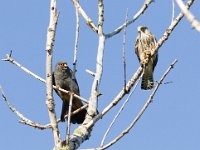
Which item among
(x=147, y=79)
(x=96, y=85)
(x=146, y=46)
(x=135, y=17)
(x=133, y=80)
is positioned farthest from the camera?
(x=146, y=46)

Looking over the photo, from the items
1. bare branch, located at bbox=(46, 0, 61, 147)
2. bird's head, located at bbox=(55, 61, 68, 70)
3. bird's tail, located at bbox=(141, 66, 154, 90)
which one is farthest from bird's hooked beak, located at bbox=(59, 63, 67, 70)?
bare branch, located at bbox=(46, 0, 61, 147)

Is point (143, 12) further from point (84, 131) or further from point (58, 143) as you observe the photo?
point (58, 143)

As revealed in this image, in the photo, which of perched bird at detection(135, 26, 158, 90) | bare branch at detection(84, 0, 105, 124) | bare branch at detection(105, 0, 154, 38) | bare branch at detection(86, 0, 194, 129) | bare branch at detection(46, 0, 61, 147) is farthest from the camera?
perched bird at detection(135, 26, 158, 90)

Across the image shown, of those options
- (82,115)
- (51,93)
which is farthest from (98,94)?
(82,115)

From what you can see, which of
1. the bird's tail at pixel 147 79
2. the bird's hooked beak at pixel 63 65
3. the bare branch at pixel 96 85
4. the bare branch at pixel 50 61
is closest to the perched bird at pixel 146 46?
the bird's tail at pixel 147 79

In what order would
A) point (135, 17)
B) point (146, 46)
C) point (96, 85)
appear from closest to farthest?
point (96, 85), point (135, 17), point (146, 46)

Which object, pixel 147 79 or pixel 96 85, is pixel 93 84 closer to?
pixel 96 85

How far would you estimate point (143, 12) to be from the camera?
411 centimetres

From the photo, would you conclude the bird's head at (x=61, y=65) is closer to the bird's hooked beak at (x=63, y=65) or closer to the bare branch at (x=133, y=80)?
the bird's hooked beak at (x=63, y=65)

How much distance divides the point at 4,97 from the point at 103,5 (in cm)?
110

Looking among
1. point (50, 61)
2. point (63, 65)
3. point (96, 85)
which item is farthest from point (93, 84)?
point (63, 65)

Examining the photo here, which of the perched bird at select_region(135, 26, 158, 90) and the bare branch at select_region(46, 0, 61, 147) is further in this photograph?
the perched bird at select_region(135, 26, 158, 90)

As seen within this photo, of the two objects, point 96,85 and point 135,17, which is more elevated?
point 135,17

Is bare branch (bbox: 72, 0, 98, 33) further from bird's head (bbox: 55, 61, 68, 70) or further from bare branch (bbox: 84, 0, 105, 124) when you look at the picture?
bird's head (bbox: 55, 61, 68, 70)
